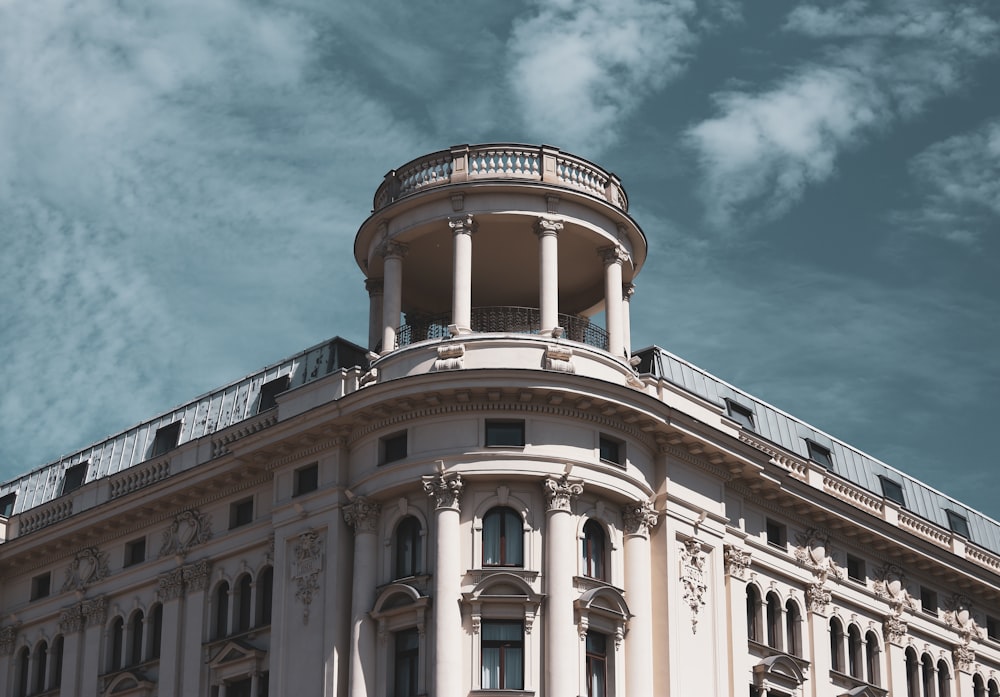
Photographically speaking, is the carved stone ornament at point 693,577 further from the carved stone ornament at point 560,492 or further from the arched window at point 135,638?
the arched window at point 135,638

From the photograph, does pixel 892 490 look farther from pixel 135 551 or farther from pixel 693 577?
pixel 135 551

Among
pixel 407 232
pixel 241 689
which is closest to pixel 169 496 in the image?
pixel 241 689

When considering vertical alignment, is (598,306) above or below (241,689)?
above

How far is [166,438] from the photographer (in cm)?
7425

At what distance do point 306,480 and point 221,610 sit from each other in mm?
6116

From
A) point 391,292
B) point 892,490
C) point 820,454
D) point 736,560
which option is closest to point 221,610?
point 391,292

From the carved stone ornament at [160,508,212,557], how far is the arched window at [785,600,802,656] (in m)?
20.8

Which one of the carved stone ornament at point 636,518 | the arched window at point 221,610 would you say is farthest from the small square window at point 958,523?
the arched window at point 221,610

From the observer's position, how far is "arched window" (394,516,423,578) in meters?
60.2

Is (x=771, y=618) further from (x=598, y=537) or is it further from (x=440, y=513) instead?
(x=440, y=513)

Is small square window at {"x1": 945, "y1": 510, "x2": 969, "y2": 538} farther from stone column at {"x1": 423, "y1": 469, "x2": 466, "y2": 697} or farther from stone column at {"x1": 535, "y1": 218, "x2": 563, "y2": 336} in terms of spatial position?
stone column at {"x1": 423, "y1": 469, "x2": 466, "y2": 697}

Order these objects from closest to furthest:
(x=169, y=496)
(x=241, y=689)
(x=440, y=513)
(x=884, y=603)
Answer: (x=440, y=513), (x=241, y=689), (x=169, y=496), (x=884, y=603)

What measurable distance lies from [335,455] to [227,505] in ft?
21.1

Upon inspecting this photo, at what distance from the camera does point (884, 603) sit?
241 feet
